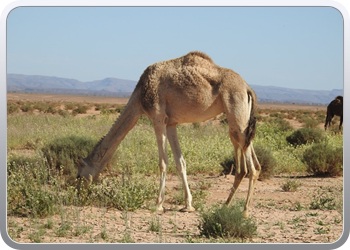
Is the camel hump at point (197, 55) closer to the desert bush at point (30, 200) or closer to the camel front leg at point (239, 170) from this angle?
the camel front leg at point (239, 170)

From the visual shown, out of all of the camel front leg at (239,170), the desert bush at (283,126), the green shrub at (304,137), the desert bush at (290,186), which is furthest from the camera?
the desert bush at (283,126)

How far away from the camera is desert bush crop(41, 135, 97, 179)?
12.5m

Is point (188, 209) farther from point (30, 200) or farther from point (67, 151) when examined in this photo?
point (67, 151)

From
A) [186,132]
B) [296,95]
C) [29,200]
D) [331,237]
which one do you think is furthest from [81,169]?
[296,95]

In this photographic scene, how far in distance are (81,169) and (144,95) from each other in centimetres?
189

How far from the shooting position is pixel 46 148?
1312 centimetres

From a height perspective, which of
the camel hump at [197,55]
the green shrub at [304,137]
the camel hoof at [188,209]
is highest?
the camel hump at [197,55]

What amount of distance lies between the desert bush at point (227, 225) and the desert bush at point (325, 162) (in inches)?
262

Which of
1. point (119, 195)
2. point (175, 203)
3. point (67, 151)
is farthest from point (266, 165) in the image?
point (67, 151)

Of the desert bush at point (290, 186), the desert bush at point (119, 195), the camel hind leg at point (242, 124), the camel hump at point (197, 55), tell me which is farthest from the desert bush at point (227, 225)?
the desert bush at point (290, 186)

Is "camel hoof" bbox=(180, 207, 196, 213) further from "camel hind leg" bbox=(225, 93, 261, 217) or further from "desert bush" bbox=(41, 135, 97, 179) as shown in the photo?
"desert bush" bbox=(41, 135, 97, 179)

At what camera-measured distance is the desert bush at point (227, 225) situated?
23.7 ft

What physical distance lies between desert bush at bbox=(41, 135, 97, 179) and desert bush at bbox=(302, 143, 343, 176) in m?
6.25

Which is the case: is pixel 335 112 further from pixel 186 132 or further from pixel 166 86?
pixel 166 86
